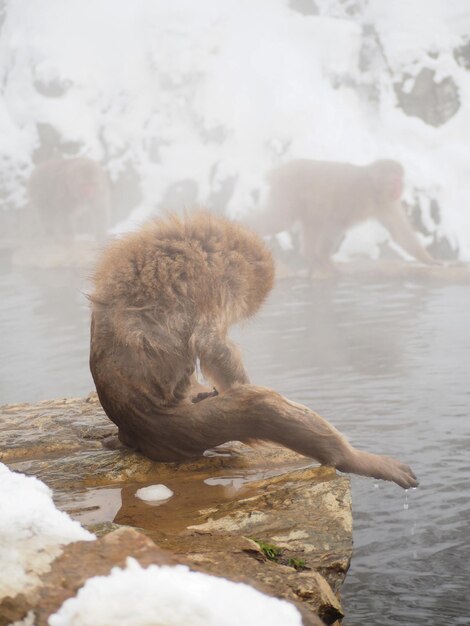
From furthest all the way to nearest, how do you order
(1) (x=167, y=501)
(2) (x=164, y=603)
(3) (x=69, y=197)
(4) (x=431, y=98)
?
1. (4) (x=431, y=98)
2. (3) (x=69, y=197)
3. (1) (x=167, y=501)
4. (2) (x=164, y=603)

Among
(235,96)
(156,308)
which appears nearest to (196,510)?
(156,308)

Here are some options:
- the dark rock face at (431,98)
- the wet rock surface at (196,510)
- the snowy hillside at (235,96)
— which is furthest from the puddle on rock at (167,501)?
the dark rock face at (431,98)

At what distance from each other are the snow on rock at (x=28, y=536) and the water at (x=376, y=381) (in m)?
1.06

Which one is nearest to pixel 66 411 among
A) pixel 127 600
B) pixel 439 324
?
pixel 127 600

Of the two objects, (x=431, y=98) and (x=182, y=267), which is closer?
(x=182, y=267)

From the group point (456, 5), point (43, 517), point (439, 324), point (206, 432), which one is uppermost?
point (456, 5)

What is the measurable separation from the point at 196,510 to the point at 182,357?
1.78 feet

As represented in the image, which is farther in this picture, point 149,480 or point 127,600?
point 149,480

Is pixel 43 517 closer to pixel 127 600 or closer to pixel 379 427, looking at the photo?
pixel 127 600

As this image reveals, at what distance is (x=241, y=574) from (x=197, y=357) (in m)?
1.18

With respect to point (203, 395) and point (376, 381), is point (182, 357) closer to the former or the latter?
point (203, 395)

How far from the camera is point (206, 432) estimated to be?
2.91 meters

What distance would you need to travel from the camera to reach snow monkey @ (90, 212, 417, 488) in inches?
111

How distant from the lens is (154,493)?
2.76m
